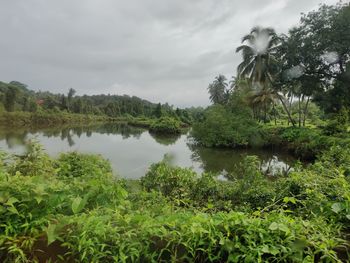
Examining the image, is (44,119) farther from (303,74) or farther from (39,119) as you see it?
(303,74)

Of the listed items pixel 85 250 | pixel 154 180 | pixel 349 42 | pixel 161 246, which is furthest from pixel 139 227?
pixel 349 42

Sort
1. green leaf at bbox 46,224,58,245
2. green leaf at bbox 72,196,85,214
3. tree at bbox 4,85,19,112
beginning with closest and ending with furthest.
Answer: green leaf at bbox 46,224,58,245 → green leaf at bbox 72,196,85,214 → tree at bbox 4,85,19,112

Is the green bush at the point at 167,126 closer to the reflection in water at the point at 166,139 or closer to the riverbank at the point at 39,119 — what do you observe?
the reflection in water at the point at 166,139

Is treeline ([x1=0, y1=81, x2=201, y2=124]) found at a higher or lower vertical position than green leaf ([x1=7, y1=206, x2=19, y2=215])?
higher

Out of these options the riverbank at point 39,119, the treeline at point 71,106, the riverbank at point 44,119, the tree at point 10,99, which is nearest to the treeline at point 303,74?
the riverbank at point 44,119

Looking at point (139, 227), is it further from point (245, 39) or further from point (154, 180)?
point (245, 39)

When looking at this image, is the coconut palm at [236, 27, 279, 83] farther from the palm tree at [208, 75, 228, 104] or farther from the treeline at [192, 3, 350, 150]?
the palm tree at [208, 75, 228, 104]

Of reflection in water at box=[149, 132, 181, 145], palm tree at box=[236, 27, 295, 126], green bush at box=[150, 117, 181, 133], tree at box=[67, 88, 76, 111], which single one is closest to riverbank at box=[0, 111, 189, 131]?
green bush at box=[150, 117, 181, 133]

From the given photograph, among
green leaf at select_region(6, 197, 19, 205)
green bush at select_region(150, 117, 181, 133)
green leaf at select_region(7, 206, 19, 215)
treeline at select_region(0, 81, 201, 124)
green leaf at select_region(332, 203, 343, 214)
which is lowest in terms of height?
green bush at select_region(150, 117, 181, 133)

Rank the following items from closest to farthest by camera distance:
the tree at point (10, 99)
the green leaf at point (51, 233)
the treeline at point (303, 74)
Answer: the green leaf at point (51, 233)
the treeline at point (303, 74)
the tree at point (10, 99)

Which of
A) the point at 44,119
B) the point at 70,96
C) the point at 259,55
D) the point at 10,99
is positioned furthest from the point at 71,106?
the point at 259,55

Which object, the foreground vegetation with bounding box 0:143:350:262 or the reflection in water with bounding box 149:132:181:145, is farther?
the reflection in water with bounding box 149:132:181:145

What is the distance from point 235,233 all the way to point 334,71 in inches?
681

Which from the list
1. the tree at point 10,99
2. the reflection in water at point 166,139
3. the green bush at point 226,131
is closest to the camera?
the green bush at point 226,131
